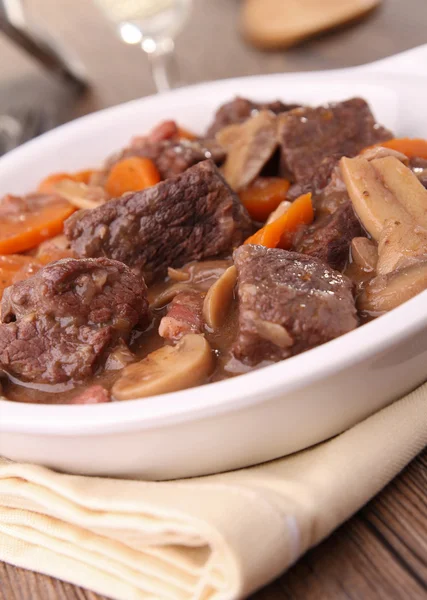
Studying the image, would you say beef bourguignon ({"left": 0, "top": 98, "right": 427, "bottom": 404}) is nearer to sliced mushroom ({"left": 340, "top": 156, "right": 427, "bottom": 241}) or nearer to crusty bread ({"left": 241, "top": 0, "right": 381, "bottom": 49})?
sliced mushroom ({"left": 340, "top": 156, "right": 427, "bottom": 241})

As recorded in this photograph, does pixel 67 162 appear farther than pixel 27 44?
No

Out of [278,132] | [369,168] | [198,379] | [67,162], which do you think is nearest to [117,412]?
[198,379]

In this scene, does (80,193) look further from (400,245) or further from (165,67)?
(165,67)

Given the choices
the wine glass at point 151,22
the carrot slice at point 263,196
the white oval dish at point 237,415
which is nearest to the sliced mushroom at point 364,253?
the white oval dish at point 237,415

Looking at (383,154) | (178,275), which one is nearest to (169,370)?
(178,275)

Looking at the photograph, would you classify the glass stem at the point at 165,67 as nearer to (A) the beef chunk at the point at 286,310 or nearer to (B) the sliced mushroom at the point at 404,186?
(B) the sliced mushroom at the point at 404,186

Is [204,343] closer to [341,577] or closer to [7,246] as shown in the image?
[341,577]
